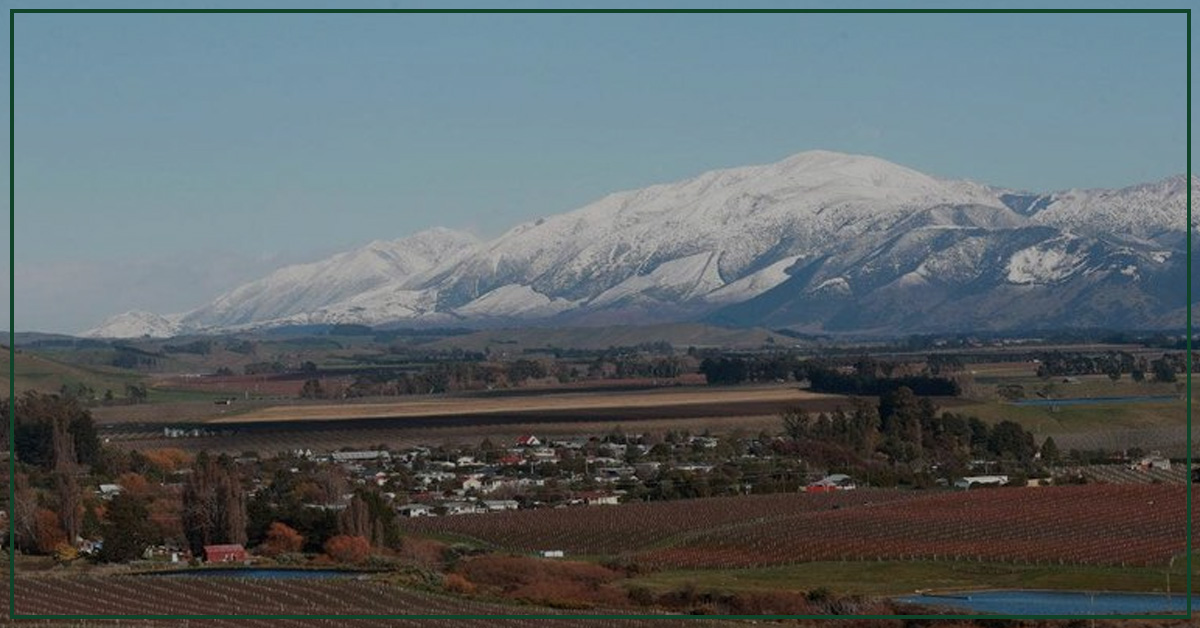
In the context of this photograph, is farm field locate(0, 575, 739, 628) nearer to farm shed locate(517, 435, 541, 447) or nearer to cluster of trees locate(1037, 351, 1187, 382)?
farm shed locate(517, 435, 541, 447)

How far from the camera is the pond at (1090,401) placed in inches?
2502

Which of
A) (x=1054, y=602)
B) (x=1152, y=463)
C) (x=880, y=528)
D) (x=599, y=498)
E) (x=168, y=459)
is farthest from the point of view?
(x=168, y=459)

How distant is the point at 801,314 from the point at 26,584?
16593 cm

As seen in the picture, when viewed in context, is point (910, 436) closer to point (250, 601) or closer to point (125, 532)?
point (125, 532)

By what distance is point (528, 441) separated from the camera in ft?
205

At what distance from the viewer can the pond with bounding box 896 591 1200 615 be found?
27.7 m

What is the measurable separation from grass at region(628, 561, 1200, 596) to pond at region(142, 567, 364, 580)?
373 centimetres

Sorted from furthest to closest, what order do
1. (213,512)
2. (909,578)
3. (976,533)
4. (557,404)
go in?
(557,404) < (213,512) < (976,533) < (909,578)

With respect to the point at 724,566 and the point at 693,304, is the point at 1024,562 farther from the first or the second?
the point at 693,304

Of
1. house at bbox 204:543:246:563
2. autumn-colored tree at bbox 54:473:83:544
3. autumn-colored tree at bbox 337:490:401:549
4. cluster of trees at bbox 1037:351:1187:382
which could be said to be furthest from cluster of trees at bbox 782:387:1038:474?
house at bbox 204:543:246:563

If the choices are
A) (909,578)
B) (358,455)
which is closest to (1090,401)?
(358,455)

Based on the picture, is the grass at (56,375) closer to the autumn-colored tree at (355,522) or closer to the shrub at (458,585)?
the autumn-colored tree at (355,522)

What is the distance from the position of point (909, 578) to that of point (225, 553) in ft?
31.3

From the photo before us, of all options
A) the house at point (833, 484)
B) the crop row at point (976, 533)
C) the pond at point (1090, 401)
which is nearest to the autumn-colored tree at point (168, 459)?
the house at point (833, 484)
